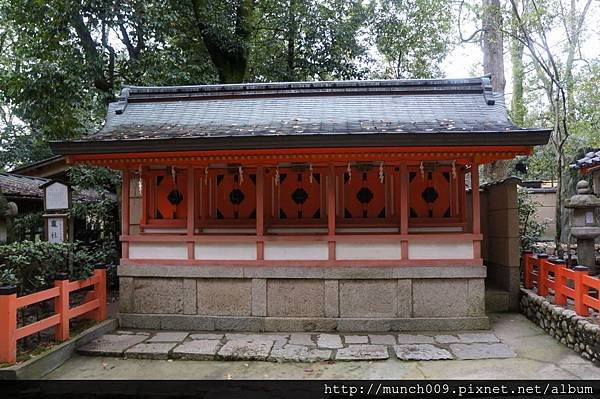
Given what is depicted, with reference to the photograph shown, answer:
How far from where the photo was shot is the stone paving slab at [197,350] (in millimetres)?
6090

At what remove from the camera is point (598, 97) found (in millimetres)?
13453

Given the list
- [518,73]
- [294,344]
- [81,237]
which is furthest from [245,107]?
[518,73]

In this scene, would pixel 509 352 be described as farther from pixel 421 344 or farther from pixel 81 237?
pixel 81 237

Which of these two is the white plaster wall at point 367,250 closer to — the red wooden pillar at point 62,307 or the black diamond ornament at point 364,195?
the black diamond ornament at point 364,195

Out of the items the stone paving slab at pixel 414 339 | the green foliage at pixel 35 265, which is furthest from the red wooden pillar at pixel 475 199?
the green foliage at pixel 35 265

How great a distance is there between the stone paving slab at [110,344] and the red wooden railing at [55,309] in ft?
1.25

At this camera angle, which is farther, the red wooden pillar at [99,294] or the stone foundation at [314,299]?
the red wooden pillar at [99,294]

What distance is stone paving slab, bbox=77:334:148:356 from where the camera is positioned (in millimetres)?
6230

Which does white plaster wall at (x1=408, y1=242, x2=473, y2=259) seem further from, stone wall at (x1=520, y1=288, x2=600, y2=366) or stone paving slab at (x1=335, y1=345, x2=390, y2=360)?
stone paving slab at (x1=335, y1=345, x2=390, y2=360)

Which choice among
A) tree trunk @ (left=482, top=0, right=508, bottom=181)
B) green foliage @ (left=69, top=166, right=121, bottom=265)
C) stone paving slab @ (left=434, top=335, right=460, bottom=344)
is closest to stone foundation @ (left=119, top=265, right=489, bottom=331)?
stone paving slab @ (left=434, top=335, right=460, bottom=344)

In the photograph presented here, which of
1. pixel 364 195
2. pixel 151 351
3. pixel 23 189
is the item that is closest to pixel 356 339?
pixel 364 195

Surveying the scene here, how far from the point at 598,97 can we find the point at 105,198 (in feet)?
50.1

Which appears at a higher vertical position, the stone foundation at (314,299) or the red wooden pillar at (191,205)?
the red wooden pillar at (191,205)

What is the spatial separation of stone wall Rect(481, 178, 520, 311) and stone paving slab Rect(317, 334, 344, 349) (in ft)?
12.3
